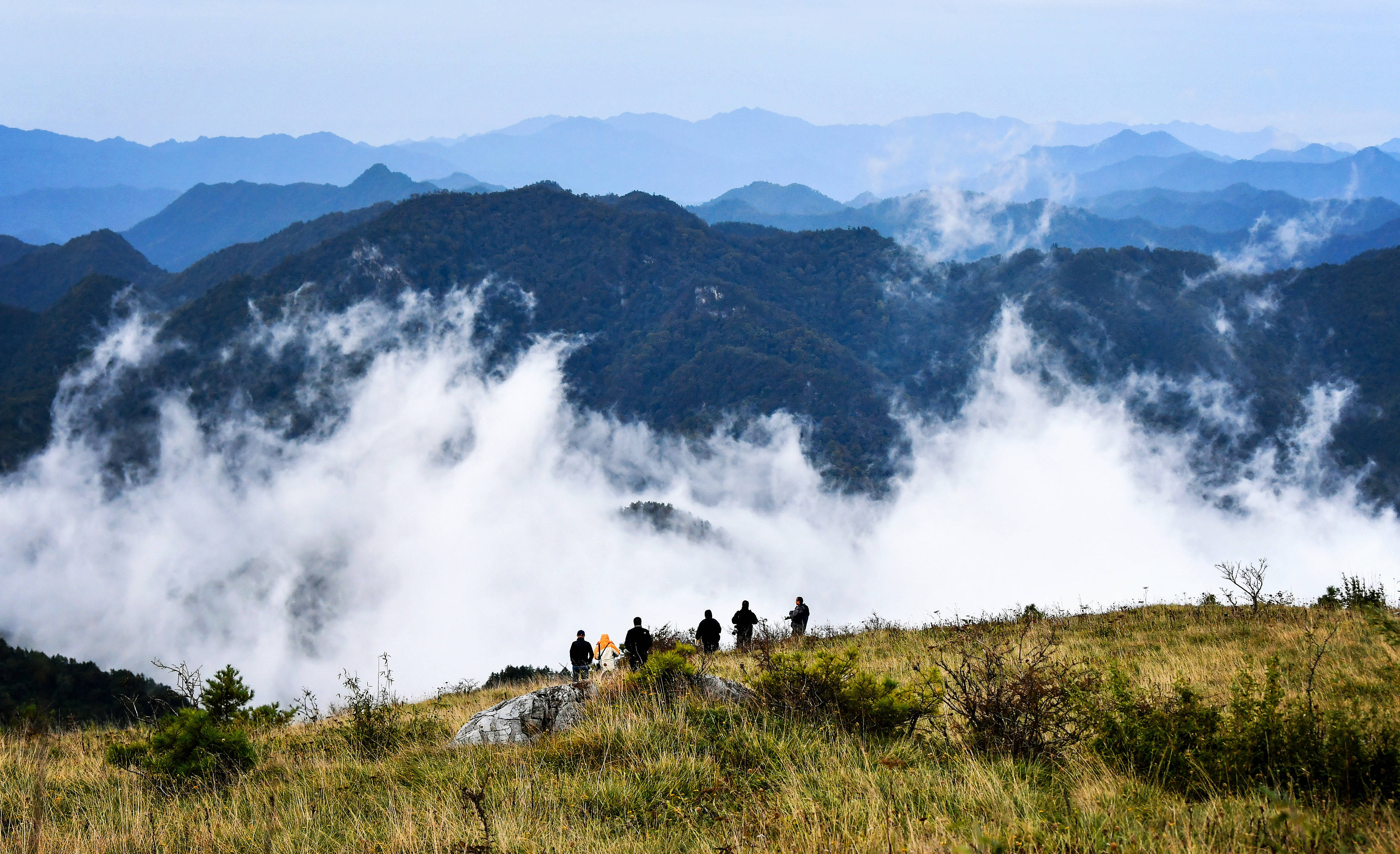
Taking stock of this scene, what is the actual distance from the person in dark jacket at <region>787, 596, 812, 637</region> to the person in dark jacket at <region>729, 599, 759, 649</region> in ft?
3.34

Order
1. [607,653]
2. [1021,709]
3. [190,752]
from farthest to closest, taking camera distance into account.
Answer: [607,653], [190,752], [1021,709]

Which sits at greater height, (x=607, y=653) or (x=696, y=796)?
(x=607, y=653)

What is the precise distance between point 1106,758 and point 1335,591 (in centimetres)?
1725

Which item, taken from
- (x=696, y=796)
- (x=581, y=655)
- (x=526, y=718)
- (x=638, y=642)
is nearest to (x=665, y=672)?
(x=526, y=718)

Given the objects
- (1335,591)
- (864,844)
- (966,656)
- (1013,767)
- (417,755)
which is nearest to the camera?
(864,844)

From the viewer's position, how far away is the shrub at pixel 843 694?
284 inches

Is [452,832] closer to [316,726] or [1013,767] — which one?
[1013,767]

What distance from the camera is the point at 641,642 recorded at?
45.0 feet

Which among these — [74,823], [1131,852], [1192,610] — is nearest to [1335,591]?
[1192,610]

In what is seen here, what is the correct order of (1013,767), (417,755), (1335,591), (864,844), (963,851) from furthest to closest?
(1335,591)
(417,755)
(1013,767)
(864,844)
(963,851)

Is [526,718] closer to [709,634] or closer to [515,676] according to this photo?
[709,634]

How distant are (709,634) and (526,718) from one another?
8263 millimetres

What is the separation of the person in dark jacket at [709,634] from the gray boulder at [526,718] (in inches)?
287

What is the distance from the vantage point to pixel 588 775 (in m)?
6.27
